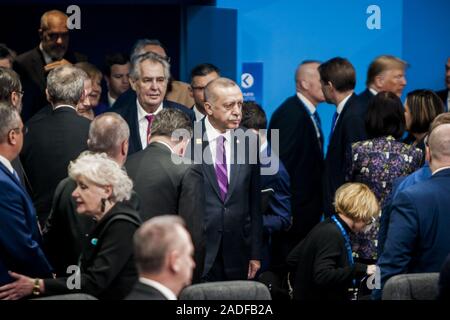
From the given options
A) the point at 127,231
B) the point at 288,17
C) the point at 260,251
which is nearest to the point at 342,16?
the point at 288,17

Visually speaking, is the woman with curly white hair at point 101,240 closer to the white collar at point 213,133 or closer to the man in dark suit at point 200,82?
the white collar at point 213,133

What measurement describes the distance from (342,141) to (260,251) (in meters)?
1.43

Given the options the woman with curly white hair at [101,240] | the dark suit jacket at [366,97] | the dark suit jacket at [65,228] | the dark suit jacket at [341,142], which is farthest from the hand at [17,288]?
the dark suit jacket at [366,97]

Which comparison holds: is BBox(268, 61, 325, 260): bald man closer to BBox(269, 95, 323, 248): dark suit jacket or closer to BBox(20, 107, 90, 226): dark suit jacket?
BBox(269, 95, 323, 248): dark suit jacket

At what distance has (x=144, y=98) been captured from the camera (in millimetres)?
6816

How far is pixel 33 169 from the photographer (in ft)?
20.0

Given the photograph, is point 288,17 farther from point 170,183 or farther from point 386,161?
point 170,183

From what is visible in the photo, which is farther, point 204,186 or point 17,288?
point 204,186

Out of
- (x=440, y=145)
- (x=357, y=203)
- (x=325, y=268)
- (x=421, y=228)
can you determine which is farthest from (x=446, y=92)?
(x=421, y=228)

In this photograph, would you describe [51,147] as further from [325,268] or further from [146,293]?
[146,293]

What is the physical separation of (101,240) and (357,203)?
1.88 m

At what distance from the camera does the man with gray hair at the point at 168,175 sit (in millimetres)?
5719

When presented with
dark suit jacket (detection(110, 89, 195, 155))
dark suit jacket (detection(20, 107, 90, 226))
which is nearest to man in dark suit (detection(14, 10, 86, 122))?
dark suit jacket (detection(110, 89, 195, 155))

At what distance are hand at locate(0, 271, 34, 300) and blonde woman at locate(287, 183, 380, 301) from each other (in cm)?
167
